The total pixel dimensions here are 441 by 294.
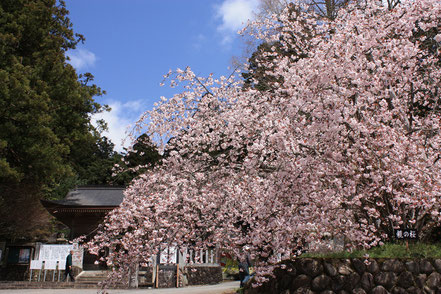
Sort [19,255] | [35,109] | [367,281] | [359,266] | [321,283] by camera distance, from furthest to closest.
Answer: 1. [19,255]
2. [35,109]
3. [321,283]
4. [359,266]
5. [367,281]

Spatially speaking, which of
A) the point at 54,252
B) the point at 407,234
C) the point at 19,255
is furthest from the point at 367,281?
the point at 19,255

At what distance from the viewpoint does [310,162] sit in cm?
650

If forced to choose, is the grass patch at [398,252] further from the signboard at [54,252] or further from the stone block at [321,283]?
the signboard at [54,252]

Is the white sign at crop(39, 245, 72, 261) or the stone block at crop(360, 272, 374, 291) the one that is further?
the white sign at crop(39, 245, 72, 261)

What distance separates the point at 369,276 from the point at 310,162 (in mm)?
2626

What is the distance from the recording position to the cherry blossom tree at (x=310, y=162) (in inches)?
263

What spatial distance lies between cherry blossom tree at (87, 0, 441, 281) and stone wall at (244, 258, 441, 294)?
0.51m

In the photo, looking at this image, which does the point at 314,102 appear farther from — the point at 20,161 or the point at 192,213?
the point at 20,161

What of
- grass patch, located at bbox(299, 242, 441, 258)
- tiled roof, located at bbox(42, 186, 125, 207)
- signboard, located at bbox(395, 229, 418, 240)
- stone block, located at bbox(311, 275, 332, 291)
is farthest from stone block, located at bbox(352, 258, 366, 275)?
tiled roof, located at bbox(42, 186, 125, 207)

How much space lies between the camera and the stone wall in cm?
696

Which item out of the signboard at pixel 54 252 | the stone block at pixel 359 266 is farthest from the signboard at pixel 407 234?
the signboard at pixel 54 252

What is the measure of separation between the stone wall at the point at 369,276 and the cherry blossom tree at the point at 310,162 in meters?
0.51

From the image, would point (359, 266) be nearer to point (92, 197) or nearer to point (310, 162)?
point (310, 162)

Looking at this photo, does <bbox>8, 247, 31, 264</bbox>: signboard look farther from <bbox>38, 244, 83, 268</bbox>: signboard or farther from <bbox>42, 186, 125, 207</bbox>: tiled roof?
<bbox>42, 186, 125, 207</bbox>: tiled roof
